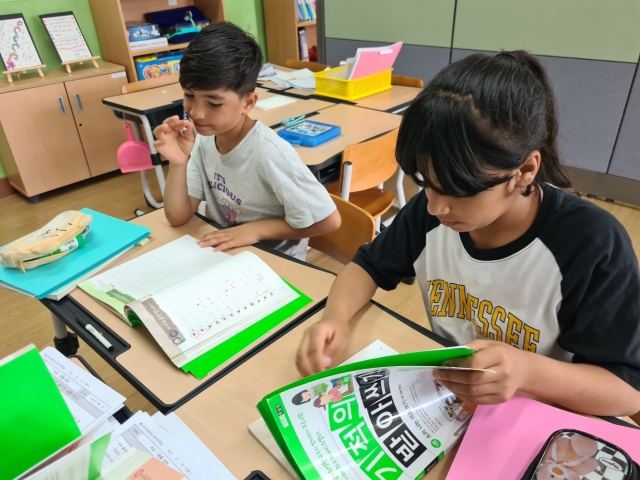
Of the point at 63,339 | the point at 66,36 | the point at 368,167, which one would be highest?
the point at 66,36

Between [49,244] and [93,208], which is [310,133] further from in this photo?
[93,208]

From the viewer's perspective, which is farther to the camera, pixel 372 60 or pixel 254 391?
pixel 372 60

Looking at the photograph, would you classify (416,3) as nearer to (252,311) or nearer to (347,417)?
(252,311)

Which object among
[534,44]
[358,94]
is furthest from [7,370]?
[534,44]

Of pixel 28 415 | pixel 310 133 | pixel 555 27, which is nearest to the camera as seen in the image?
pixel 28 415

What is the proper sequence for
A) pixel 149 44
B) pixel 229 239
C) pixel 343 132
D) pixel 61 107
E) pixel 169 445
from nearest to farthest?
pixel 169 445 → pixel 229 239 → pixel 343 132 → pixel 61 107 → pixel 149 44

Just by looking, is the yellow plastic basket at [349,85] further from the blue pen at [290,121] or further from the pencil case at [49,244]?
the pencil case at [49,244]

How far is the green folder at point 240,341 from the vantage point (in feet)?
2.69

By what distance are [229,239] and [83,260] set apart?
35 centimetres

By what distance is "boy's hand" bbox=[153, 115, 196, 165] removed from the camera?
1.33 metres

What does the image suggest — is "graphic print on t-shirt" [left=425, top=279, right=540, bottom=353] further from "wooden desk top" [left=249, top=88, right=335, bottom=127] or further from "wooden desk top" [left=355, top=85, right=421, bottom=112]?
"wooden desk top" [left=355, top=85, right=421, bottom=112]

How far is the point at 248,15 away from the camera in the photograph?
14.7 feet

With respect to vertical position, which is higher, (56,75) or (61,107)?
(56,75)

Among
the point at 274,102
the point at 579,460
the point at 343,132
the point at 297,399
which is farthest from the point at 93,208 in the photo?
the point at 579,460
